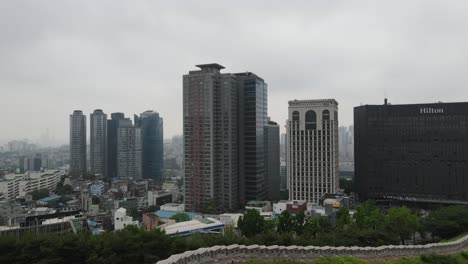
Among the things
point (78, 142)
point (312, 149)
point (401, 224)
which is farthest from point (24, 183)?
point (401, 224)

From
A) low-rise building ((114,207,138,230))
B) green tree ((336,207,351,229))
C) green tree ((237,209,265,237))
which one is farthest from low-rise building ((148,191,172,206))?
green tree ((336,207,351,229))

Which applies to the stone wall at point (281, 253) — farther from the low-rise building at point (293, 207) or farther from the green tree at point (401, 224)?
the low-rise building at point (293, 207)

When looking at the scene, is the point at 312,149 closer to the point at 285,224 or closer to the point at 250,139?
the point at 250,139

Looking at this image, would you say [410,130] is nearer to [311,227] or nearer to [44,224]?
[311,227]

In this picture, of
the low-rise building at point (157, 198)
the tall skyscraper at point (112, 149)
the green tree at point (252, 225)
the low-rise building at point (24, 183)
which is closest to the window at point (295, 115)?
the green tree at point (252, 225)

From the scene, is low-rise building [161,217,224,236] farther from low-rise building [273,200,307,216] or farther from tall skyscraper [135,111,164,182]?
tall skyscraper [135,111,164,182]

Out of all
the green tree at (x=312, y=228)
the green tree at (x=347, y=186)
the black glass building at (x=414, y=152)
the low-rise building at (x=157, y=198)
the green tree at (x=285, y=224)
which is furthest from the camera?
the green tree at (x=347, y=186)
